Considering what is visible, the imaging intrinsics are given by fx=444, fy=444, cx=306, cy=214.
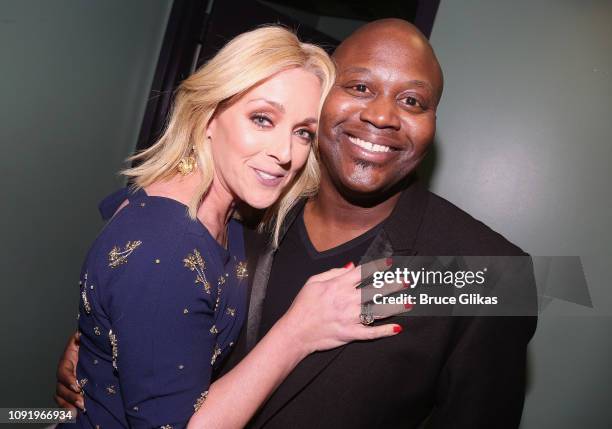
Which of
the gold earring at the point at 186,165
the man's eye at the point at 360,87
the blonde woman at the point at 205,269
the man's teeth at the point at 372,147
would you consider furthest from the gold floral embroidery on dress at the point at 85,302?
the man's eye at the point at 360,87

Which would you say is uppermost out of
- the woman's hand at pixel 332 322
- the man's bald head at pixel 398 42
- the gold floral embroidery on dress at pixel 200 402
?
the man's bald head at pixel 398 42

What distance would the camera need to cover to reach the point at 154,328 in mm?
1369

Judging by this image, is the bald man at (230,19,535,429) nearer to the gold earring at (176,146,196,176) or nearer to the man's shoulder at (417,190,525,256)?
the man's shoulder at (417,190,525,256)

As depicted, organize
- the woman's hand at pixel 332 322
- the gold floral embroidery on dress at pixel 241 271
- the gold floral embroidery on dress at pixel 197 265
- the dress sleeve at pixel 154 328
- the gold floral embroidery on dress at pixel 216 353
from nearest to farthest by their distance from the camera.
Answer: the dress sleeve at pixel 154 328, the gold floral embroidery on dress at pixel 197 265, the woman's hand at pixel 332 322, the gold floral embroidery on dress at pixel 216 353, the gold floral embroidery on dress at pixel 241 271

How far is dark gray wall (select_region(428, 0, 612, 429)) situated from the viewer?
2.22 metres

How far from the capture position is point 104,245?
146cm

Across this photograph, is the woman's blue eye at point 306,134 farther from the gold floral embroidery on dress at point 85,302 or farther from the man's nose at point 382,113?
the gold floral embroidery on dress at point 85,302

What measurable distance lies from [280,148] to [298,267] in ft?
1.81

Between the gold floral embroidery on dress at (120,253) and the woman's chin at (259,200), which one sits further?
the woman's chin at (259,200)

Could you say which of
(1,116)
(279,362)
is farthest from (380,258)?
(1,116)

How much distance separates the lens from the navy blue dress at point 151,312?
1376mm

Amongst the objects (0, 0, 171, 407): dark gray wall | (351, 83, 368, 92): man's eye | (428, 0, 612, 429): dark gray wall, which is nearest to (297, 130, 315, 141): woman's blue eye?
(351, 83, 368, 92): man's eye

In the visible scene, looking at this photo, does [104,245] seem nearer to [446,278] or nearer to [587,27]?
[446,278]

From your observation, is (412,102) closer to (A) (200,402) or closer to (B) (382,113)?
(B) (382,113)
